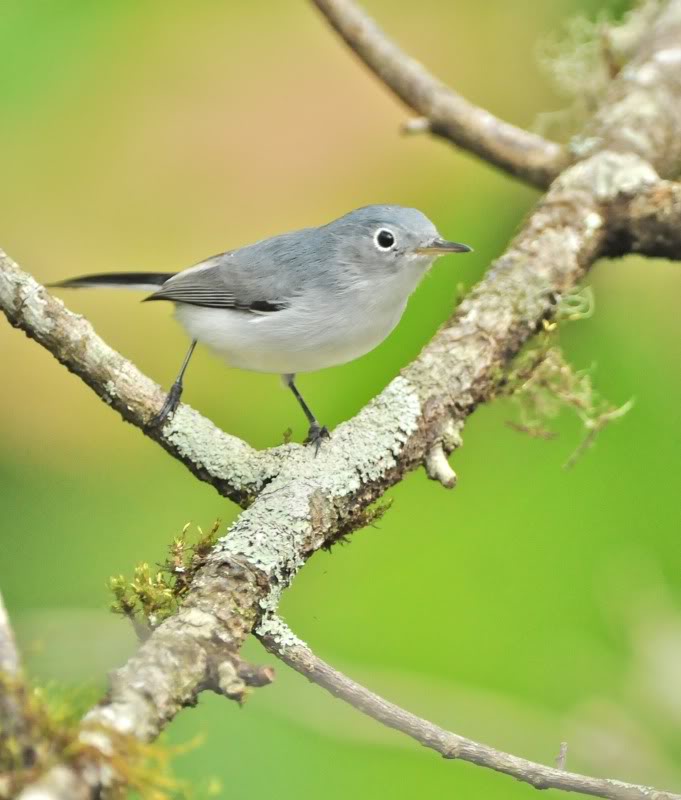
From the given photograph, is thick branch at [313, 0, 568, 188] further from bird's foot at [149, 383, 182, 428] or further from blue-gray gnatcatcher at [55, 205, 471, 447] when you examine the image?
bird's foot at [149, 383, 182, 428]

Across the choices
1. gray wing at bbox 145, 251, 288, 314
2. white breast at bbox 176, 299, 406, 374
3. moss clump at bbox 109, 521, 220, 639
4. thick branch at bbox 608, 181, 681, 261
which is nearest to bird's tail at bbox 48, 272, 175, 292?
gray wing at bbox 145, 251, 288, 314

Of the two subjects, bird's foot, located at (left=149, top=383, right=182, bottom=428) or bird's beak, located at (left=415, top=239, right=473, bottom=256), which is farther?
bird's beak, located at (left=415, top=239, right=473, bottom=256)

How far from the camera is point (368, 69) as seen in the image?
135 inches

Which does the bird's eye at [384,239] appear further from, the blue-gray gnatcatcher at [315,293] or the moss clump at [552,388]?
the moss clump at [552,388]

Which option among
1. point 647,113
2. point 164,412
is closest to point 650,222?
point 647,113

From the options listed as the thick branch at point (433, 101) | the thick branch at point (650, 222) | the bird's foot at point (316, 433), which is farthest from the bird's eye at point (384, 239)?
the thick branch at point (433, 101)

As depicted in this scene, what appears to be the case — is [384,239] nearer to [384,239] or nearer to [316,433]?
[384,239]

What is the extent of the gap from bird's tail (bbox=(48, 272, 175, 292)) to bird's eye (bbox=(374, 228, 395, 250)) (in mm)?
690

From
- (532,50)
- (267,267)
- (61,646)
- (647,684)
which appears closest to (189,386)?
(267,267)

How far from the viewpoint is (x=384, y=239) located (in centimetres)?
239

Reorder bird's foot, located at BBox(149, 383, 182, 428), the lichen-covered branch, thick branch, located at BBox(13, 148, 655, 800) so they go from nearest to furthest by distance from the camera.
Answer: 1. thick branch, located at BBox(13, 148, 655, 800)
2. the lichen-covered branch
3. bird's foot, located at BBox(149, 383, 182, 428)

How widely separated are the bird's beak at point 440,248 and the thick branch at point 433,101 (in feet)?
3.44

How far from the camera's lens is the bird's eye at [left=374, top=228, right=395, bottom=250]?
238cm

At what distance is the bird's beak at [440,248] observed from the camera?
2314 mm
